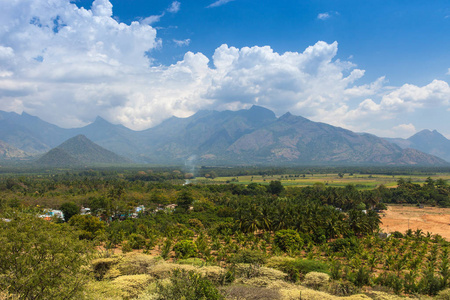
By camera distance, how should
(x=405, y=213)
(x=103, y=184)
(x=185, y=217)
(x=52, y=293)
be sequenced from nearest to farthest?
(x=52, y=293) < (x=185, y=217) < (x=405, y=213) < (x=103, y=184)

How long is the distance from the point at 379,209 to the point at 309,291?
179ft

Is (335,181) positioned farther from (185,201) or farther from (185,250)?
(185,250)

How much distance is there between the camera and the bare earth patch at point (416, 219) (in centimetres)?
4279

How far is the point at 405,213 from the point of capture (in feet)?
187

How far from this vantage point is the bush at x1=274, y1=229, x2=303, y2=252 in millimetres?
28958

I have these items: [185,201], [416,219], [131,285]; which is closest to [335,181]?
[416,219]

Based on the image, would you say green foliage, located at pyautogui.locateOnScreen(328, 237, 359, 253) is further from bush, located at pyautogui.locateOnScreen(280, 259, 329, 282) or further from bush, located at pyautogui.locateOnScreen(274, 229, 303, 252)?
bush, located at pyautogui.locateOnScreen(280, 259, 329, 282)

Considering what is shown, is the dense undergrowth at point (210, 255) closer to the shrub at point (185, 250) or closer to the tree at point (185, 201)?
the shrub at point (185, 250)

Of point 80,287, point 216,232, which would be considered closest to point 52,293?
point 80,287

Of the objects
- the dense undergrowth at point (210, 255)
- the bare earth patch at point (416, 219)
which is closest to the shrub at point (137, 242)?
the dense undergrowth at point (210, 255)

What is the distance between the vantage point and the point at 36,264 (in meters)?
11.9

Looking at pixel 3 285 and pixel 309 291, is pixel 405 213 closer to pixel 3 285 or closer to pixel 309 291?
pixel 309 291

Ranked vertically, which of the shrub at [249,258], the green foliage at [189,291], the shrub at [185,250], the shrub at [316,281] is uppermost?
the green foliage at [189,291]

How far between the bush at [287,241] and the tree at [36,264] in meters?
21.7
